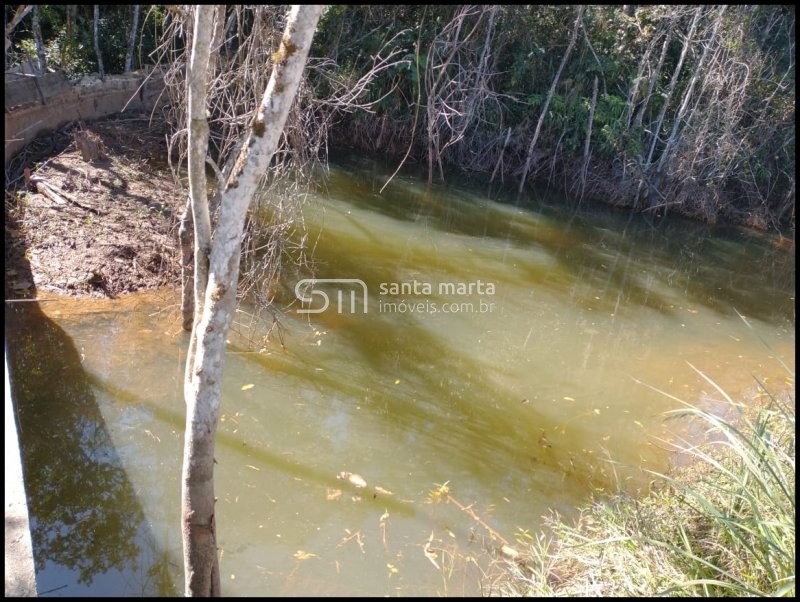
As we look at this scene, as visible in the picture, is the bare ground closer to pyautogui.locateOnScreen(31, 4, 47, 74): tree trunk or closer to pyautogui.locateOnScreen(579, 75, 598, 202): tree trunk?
pyautogui.locateOnScreen(31, 4, 47, 74): tree trunk

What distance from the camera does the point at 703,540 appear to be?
2.57 meters

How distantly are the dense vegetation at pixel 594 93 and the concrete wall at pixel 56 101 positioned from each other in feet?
4.11

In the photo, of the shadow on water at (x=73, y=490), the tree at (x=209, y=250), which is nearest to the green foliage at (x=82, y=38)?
the shadow on water at (x=73, y=490)

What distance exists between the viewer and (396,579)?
120 inches

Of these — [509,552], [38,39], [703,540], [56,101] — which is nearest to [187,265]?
[509,552]

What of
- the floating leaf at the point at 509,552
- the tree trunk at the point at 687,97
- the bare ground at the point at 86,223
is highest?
the tree trunk at the point at 687,97

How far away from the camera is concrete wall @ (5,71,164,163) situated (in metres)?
6.83

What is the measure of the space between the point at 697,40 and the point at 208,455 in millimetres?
10699

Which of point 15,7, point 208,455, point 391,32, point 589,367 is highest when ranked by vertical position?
point 391,32

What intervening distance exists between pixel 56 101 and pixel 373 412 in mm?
6231

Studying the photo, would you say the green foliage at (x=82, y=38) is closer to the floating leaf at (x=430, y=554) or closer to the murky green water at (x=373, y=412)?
the murky green water at (x=373, y=412)

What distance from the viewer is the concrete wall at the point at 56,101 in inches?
269

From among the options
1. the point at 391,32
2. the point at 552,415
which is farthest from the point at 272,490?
the point at 391,32

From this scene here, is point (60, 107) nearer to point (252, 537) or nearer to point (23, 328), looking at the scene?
point (23, 328)
